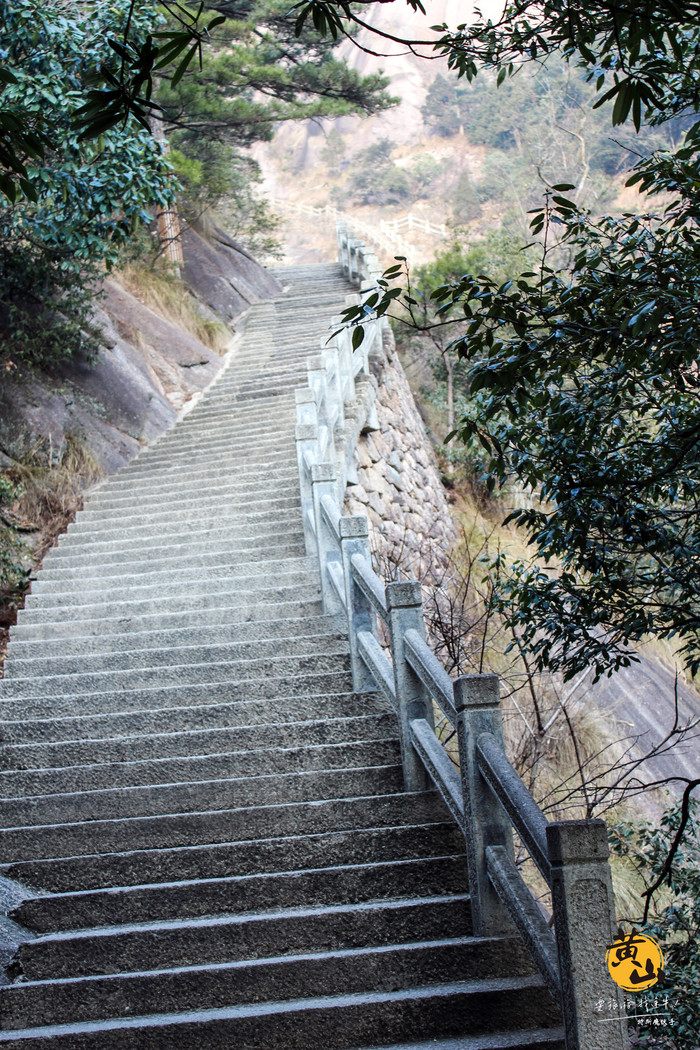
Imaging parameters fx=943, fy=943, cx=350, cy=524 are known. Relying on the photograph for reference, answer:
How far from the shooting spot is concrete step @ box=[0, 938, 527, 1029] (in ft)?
11.6

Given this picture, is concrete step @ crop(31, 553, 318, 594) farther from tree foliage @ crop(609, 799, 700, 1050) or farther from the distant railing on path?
the distant railing on path

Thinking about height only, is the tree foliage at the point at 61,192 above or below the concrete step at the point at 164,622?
above

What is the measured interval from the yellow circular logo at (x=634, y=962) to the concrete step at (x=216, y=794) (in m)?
2.33

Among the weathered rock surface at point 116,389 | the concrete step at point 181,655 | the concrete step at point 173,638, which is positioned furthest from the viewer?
the weathered rock surface at point 116,389

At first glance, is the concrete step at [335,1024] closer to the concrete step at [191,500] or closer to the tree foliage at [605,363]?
the tree foliage at [605,363]

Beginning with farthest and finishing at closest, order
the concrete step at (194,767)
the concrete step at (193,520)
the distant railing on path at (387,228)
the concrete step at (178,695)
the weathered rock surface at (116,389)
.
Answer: the distant railing on path at (387,228)
the weathered rock surface at (116,389)
the concrete step at (193,520)
the concrete step at (178,695)
the concrete step at (194,767)

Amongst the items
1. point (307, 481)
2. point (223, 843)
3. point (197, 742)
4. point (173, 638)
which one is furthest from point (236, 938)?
point (307, 481)

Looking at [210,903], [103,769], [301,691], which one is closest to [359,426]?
[301,691]

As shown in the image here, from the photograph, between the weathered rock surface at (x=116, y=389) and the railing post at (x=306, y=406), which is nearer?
the railing post at (x=306, y=406)

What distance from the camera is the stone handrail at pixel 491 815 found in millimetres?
2592

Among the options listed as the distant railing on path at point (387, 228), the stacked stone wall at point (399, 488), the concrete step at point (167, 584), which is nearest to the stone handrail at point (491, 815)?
the concrete step at point (167, 584)

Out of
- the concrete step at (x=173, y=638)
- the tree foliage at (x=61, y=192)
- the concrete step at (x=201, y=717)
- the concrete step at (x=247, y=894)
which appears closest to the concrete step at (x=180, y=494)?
the tree foliage at (x=61, y=192)

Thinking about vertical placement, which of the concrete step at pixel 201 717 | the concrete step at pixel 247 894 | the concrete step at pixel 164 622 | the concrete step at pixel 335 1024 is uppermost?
the concrete step at pixel 164 622

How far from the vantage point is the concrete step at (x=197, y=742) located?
539 centimetres
